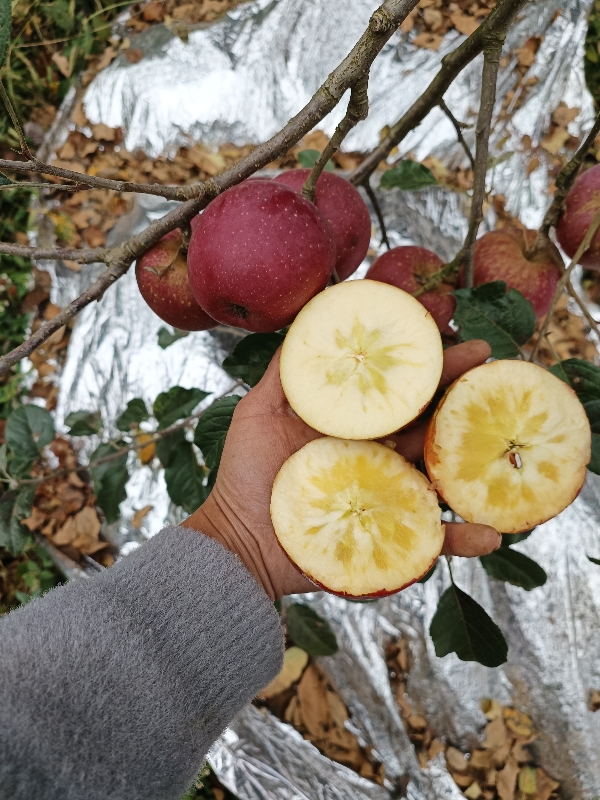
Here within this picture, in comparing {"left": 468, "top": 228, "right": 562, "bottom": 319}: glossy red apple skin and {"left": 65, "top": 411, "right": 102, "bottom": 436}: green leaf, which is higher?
{"left": 468, "top": 228, "right": 562, "bottom": 319}: glossy red apple skin

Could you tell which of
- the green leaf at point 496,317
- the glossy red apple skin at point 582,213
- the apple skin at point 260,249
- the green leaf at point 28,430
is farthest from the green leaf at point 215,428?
the glossy red apple skin at point 582,213

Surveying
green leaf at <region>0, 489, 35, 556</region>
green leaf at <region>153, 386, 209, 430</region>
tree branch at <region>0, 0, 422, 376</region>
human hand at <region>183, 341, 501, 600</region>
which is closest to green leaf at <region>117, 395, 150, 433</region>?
green leaf at <region>153, 386, 209, 430</region>

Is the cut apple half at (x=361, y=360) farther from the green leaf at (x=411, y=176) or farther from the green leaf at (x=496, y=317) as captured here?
the green leaf at (x=411, y=176)

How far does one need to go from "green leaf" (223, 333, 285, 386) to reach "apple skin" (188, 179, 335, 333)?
0.19 m

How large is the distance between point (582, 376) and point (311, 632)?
2.69 ft

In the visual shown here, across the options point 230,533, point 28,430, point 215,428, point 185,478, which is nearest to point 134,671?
point 230,533

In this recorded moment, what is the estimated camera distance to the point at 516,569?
0.92 m

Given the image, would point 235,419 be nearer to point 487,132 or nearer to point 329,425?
point 329,425

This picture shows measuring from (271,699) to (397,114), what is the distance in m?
1.71

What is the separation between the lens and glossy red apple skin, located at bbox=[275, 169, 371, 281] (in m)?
0.76

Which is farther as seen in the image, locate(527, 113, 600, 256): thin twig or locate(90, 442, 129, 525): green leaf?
locate(90, 442, 129, 525): green leaf

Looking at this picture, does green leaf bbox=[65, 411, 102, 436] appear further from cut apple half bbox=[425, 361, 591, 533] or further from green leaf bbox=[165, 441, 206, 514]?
cut apple half bbox=[425, 361, 591, 533]

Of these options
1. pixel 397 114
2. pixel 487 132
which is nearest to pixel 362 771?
pixel 487 132

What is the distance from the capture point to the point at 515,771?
137 cm
